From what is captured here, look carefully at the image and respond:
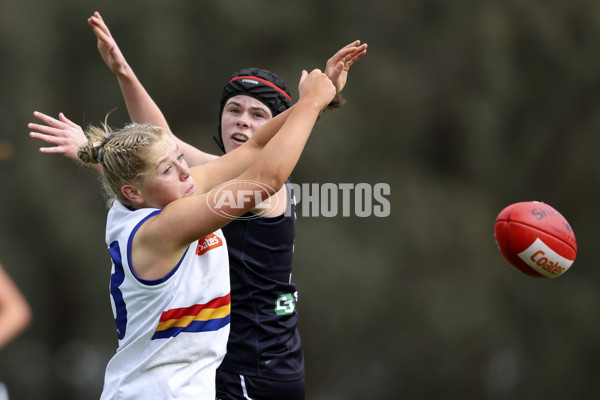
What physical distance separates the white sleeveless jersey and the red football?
1.81 m

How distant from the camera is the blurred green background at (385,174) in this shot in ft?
28.8

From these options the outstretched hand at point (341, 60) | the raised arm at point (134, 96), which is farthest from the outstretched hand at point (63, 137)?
the outstretched hand at point (341, 60)

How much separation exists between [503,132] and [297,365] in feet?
22.6

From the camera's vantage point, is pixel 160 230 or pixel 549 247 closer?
pixel 160 230

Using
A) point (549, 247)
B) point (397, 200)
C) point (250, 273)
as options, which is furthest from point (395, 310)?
point (250, 273)

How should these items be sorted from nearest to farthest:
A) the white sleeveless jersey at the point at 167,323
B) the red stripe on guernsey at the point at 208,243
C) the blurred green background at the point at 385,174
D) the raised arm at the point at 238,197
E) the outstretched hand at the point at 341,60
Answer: the raised arm at the point at 238,197, the white sleeveless jersey at the point at 167,323, the red stripe on guernsey at the point at 208,243, the outstretched hand at the point at 341,60, the blurred green background at the point at 385,174

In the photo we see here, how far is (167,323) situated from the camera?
277 cm

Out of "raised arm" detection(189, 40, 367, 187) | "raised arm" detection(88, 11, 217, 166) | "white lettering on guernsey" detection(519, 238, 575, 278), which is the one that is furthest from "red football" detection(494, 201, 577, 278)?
"raised arm" detection(88, 11, 217, 166)

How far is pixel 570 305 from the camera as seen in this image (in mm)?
9727

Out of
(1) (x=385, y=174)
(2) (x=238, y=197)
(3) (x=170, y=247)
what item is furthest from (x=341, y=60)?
(1) (x=385, y=174)

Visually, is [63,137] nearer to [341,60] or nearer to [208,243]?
[208,243]

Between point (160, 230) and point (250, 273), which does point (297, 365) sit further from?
point (160, 230)

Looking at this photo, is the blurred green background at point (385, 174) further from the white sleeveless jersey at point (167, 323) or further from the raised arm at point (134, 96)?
the white sleeveless jersey at point (167, 323)

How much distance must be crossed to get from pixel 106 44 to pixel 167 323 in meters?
1.34
